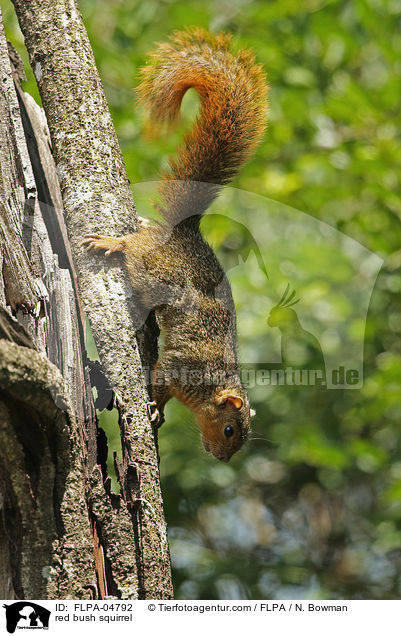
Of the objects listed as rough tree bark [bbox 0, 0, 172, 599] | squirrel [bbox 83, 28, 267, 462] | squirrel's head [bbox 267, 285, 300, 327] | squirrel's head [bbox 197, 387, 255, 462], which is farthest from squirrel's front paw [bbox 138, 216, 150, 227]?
squirrel's head [bbox 197, 387, 255, 462]

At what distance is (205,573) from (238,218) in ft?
4.70

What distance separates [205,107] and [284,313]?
66cm

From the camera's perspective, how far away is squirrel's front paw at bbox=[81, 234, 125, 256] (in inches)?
53.3

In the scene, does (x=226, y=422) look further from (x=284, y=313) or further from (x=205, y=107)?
(x=205, y=107)

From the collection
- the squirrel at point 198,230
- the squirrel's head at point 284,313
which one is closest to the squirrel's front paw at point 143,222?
the squirrel at point 198,230

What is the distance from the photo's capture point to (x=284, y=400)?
2482 mm

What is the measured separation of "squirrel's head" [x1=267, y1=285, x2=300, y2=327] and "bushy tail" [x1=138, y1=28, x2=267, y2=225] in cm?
39

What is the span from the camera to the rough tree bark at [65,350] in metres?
0.97

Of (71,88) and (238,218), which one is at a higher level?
(238,218)

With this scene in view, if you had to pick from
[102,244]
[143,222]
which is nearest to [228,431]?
[143,222]

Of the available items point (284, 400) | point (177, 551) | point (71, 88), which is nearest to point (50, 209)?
point (71, 88)

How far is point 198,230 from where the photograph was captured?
6.43 feet
